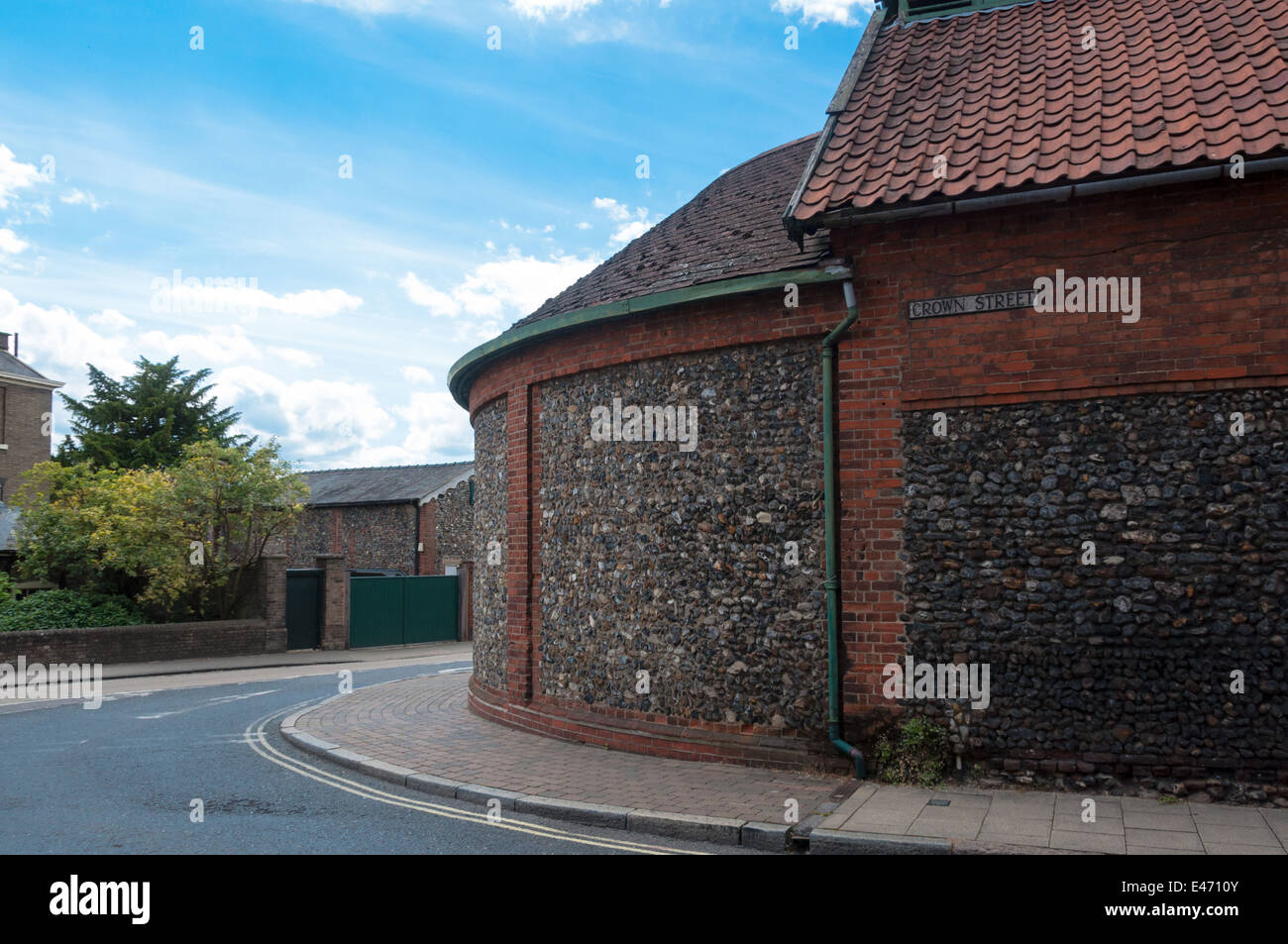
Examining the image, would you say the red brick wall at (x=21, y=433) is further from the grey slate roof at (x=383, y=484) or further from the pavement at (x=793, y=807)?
the pavement at (x=793, y=807)

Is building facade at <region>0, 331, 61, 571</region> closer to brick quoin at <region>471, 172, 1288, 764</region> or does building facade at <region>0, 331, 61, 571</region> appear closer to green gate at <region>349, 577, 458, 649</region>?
green gate at <region>349, 577, 458, 649</region>

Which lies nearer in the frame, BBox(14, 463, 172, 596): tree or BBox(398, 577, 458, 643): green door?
BBox(14, 463, 172, 596): tree

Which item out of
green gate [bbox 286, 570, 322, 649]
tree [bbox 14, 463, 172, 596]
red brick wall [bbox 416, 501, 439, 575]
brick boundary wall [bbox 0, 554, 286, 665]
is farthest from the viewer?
red brick wall [bbox 416, 501, 439, 575]

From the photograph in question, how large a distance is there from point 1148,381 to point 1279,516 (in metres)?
1.30

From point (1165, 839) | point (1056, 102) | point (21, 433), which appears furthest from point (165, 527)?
point (21, 433)

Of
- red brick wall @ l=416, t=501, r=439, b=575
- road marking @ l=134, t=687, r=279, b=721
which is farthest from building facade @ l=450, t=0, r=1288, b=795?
red brick wall @ l=416, t=501, r=439, b=575

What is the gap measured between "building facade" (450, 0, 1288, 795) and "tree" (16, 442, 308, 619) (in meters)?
14.4

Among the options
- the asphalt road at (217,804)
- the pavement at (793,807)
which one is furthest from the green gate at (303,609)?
the pavement at (793,807)

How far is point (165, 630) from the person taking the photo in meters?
20.4

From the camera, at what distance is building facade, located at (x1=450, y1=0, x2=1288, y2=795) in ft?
22.7

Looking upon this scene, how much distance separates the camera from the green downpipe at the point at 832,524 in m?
7.79

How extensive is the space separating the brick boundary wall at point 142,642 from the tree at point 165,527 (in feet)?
2.91
